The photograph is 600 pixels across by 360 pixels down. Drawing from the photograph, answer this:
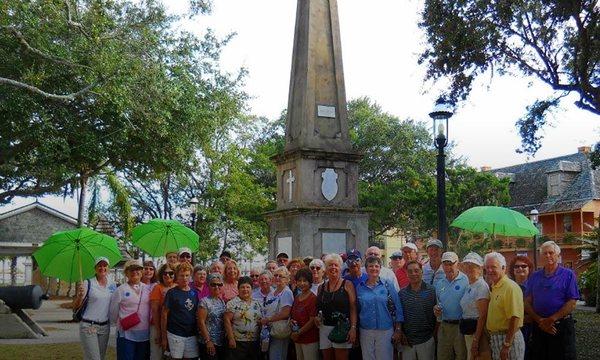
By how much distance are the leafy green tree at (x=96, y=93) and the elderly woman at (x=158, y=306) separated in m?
8.36

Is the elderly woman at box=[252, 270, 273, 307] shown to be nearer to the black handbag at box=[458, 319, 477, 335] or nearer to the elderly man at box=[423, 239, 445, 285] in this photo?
the elderly man at box=[423, 239, 445, 285]

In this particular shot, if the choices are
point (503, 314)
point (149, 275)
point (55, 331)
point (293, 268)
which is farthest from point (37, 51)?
point (503, 314)

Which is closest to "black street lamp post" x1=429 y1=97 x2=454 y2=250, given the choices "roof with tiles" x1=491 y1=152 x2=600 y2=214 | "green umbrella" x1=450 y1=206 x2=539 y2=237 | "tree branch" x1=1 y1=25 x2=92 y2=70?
"green umbrella" x1=450 y1=206 x2=539 y2=237

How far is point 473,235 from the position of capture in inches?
1578

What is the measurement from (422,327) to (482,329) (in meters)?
0.84

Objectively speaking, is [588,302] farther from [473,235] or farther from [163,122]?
[163,122]

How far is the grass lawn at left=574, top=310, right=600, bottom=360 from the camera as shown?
40.9 feet

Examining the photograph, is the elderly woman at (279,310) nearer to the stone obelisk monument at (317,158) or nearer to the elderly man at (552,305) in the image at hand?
the elderly man at (552,305)

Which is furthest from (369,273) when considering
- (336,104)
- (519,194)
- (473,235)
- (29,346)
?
(519,194)

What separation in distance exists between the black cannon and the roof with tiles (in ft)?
118

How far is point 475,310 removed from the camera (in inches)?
276

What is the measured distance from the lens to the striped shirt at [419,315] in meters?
7.47

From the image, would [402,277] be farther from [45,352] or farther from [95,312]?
[45,352]

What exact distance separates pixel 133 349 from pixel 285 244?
613cm
